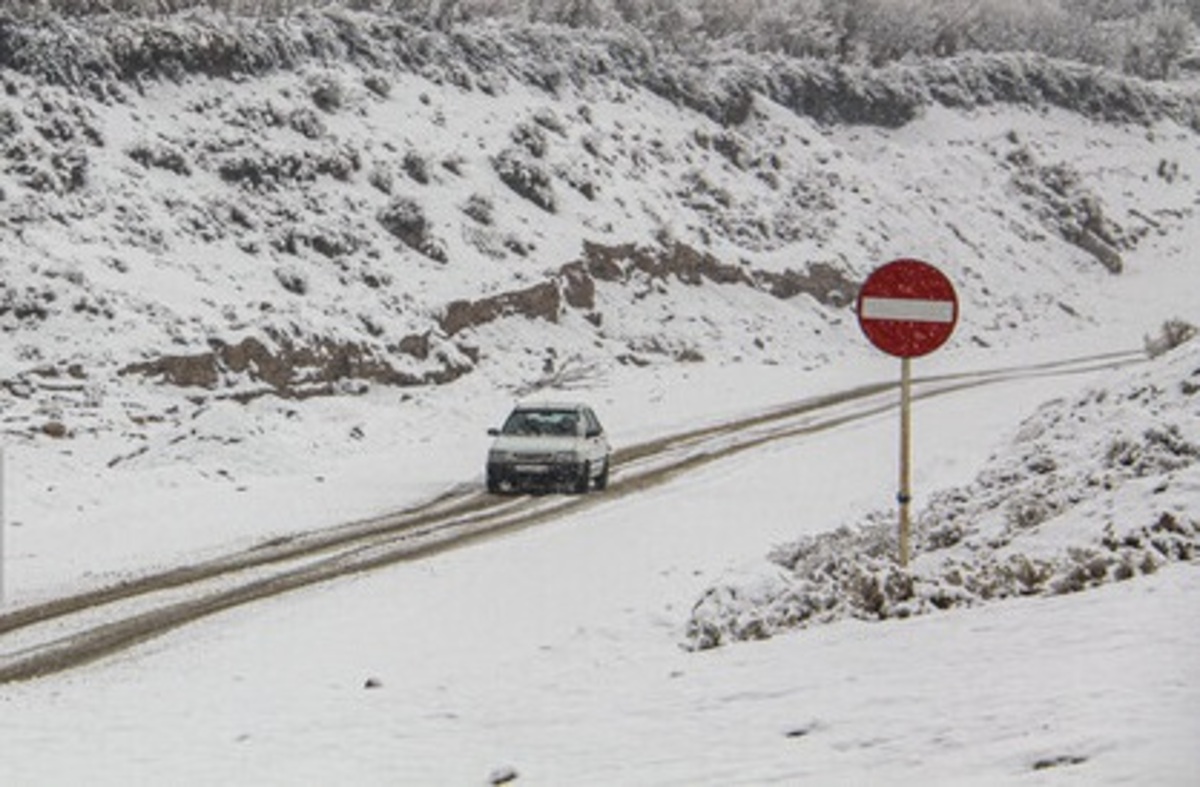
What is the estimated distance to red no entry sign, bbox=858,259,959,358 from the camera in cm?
1067

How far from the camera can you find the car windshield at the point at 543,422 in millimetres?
22250

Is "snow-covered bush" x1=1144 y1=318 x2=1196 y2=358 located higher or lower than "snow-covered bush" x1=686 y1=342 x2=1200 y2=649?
higher

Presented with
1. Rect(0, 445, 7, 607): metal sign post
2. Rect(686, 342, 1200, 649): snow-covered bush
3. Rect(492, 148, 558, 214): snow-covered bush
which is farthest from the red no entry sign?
Rect(492, 148, 558, 214): snow-covered bush

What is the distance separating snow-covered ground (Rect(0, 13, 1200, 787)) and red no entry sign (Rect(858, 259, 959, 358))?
6.35 feet

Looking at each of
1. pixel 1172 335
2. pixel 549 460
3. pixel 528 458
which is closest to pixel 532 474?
pixel 528 458

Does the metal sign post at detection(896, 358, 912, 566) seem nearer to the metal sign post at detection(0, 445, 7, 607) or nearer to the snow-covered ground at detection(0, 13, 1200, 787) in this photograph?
the snow-covered ground at detection(0, 13, 1200, 787)

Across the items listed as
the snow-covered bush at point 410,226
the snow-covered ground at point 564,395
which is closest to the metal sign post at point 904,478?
the snow-covered ground at point 564,395

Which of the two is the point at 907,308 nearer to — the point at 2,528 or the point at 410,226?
the point at 2,528

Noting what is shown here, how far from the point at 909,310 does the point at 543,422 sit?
492 inches

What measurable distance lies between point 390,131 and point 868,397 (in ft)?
54.6

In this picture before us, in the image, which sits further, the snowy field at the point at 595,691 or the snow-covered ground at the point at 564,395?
the snow-covered ground at the point at 564,395

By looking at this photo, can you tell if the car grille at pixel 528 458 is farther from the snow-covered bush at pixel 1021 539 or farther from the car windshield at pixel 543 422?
the snow-covered bush at pixel 1021 539

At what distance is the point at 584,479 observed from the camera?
2123 centimetres

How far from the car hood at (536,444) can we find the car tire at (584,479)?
39cm
